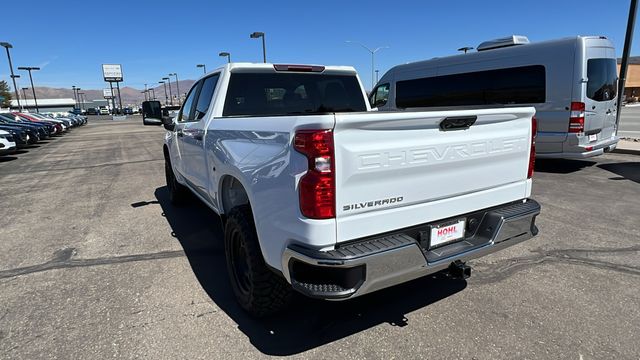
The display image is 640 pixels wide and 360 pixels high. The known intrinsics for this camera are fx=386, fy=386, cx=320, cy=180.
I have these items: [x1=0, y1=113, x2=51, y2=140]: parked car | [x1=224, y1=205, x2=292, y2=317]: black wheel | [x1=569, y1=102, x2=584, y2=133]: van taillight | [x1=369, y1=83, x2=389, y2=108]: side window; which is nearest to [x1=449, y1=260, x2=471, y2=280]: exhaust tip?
[x1=224, y1=205, x2=292, y2=317]: black wheel

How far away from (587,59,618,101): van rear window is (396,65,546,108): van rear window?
811mm

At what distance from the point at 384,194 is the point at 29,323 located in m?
2.90

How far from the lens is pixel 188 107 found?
5062mm

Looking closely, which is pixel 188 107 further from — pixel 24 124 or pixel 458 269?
pixel 24 124

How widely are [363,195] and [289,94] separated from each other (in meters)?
2.20

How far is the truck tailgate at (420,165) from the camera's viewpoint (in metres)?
2.17

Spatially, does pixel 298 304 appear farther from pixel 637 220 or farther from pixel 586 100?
pixel 586 100

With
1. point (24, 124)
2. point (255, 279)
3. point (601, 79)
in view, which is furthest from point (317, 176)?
point (24, 124)

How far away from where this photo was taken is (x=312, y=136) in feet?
6.84

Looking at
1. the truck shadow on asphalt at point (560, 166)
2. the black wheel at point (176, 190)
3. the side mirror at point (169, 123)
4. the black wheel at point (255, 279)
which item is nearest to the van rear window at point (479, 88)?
the truck shadow on asphalt at point (560, 166)

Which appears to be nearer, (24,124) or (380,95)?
(380,95)

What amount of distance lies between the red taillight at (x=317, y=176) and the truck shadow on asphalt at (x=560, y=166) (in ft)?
26.2

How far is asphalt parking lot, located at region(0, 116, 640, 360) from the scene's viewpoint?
2604 mm

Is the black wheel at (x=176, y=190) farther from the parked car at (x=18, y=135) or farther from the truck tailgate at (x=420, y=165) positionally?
the parked car at (x=18, y=135)
